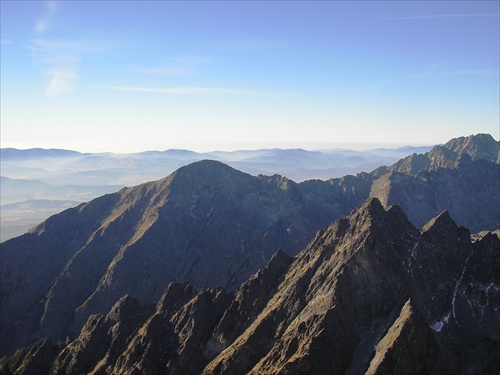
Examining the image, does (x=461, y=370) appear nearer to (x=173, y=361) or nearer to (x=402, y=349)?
(x=402, y=349)

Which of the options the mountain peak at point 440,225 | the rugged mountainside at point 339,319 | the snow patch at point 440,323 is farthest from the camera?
the mountain peak at point 440,225

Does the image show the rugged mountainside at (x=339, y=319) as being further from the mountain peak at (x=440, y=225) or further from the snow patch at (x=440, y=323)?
the mountain peak at (x=440, y=225)

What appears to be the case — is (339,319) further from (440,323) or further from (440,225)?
(440,225)

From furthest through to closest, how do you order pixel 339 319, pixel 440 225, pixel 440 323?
pixel 440 225, pixel 440 323, pixel 339 319

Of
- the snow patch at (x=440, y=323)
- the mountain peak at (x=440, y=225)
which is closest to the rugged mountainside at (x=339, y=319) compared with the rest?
the snow patch at (x=440, y=323)

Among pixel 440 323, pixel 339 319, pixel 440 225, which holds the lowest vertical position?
Result: pixel 440 323

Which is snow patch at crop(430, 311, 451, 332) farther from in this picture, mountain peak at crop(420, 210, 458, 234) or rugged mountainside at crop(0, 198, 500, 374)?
mountain peak at crop(420, 210, 458, 234)

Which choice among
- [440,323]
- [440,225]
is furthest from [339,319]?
[440,225]

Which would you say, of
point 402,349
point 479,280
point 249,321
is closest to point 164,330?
point 249,321
